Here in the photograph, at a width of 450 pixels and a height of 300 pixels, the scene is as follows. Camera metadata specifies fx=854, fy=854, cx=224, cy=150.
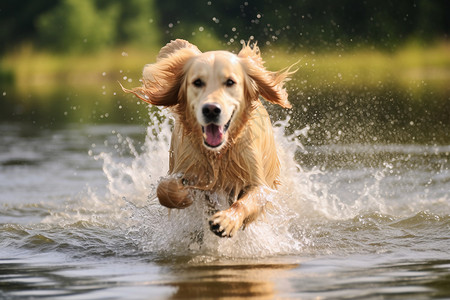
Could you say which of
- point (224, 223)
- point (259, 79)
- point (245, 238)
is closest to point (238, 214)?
point (224, 223)

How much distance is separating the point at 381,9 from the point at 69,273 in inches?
1168

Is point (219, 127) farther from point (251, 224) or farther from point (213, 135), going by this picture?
point (251, 224)

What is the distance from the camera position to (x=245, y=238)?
246 inches

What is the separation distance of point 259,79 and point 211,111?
748 mm

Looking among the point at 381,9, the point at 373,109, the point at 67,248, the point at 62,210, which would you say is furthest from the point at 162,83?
the point at 381,9

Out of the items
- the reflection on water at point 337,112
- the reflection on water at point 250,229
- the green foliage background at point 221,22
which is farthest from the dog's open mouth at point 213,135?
the green foliage background at point 221,22

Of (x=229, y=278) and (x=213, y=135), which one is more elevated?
(x=213, y=135)

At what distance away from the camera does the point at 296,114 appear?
13297 mm

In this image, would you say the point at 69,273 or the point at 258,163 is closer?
the point at 69,273

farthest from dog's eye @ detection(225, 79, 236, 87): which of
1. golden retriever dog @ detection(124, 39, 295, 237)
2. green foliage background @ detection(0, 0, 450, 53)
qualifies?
green foliage background @ detection(0, 0, 450, 53)

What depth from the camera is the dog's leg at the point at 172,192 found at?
5.97 m

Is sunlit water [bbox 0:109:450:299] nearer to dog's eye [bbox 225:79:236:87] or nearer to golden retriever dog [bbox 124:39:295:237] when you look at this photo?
golden retriever dog [bbox 124:39:295:237]

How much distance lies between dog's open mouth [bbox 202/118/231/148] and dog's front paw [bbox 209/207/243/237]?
1.52 ft

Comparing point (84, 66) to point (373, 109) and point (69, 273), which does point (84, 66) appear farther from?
point (69, 273)
